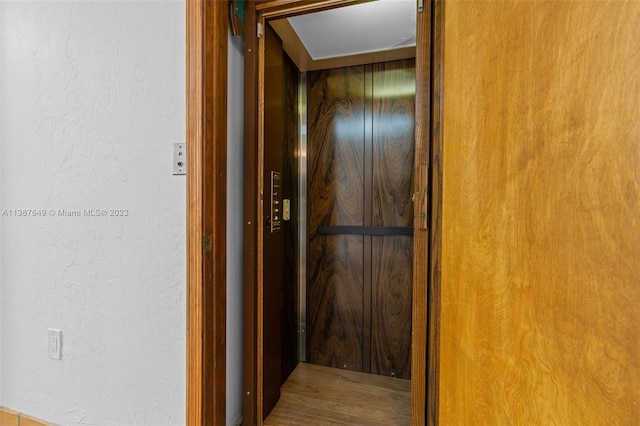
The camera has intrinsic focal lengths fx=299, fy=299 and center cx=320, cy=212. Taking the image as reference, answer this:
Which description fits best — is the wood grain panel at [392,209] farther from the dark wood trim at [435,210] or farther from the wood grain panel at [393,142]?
the dark wood trim at [435,210]

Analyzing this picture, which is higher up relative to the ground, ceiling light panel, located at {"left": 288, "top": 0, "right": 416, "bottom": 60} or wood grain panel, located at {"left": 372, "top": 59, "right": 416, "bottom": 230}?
ceiling light panel, located at {"left": 288, "top": 0, "right": 416, "bottom": 60}

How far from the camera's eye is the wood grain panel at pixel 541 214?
0.76 metres

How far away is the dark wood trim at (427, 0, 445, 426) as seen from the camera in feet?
3.34

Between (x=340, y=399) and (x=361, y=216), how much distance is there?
3.66ft

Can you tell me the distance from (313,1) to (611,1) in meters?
1.00

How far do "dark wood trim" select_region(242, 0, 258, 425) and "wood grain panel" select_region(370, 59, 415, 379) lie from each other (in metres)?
0.95

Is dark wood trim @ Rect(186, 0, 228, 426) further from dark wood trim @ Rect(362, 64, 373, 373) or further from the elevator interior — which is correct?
dark wood trim @ Rect(362, 64, 373, 373)

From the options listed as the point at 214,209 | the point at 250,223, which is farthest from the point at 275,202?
the point at 214,209

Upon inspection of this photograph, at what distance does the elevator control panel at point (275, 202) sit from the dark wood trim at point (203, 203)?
1.35ft

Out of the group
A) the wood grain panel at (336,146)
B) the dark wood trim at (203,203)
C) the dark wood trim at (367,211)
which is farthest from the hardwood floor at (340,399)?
the wood grain panel at (336,146)
